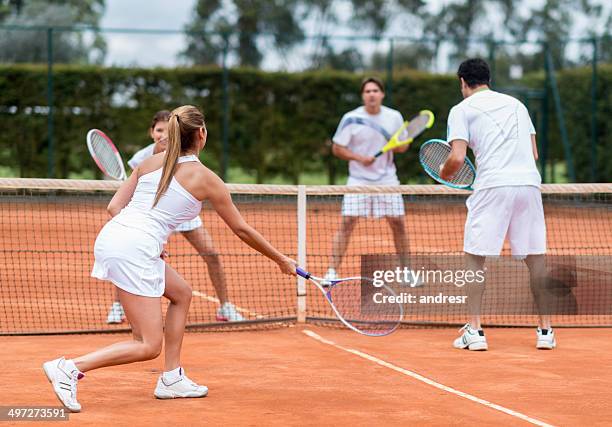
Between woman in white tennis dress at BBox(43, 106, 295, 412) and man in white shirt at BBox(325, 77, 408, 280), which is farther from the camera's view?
man in white shirt at BBox(325, 77, 408, 280)

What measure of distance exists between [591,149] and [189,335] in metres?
12.9

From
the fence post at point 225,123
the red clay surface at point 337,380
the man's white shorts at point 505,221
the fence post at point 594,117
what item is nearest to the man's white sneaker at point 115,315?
the red clay surface at point 337,380

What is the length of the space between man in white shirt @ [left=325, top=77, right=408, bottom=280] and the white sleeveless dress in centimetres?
402

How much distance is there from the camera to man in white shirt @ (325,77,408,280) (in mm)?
8781

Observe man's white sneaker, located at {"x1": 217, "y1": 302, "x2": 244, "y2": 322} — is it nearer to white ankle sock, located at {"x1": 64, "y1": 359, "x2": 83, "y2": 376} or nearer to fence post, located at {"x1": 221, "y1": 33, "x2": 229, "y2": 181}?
white ankle sock, located at {"x1": 64, "y1": 359, "x2": 83, "y2": 376}

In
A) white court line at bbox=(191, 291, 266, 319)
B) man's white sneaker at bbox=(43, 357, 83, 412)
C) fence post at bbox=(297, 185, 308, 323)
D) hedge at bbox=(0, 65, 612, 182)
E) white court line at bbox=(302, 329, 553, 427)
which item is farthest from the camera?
hedge at bbox=(0, 65, 612, 182)

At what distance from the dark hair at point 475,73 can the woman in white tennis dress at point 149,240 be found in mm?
2219

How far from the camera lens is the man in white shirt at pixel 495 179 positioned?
6.30 meters

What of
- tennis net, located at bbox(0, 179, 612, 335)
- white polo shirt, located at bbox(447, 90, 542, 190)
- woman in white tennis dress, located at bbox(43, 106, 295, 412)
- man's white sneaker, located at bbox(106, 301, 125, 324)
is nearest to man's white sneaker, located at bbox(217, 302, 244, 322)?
tennis net, located at bbox(0, 179, 612, 335)

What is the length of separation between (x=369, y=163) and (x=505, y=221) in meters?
2.82

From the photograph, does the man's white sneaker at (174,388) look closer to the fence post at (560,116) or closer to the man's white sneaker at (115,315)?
the man's white sneaker at (115,315)

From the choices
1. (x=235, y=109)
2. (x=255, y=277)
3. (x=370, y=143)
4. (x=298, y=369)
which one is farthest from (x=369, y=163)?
(x=235, y=109)

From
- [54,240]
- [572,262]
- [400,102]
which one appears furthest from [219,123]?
[572,262]

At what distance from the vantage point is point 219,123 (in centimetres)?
1830
